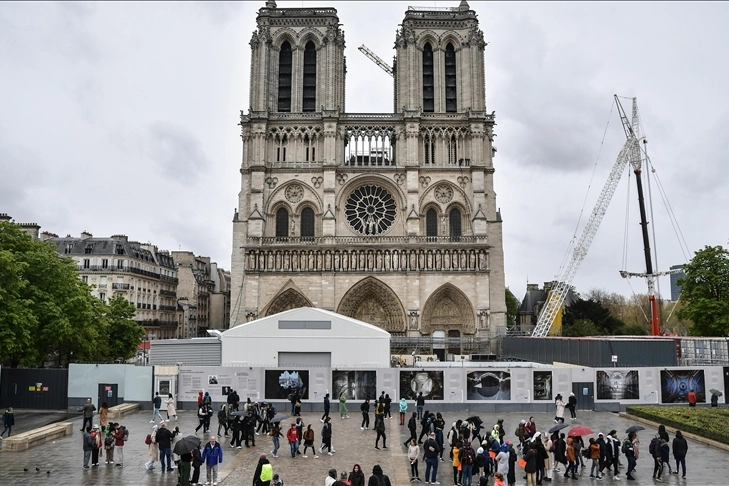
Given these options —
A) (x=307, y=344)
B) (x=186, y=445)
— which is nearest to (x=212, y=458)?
(x=186, y=445)

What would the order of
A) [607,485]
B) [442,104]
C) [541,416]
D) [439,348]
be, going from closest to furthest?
[607,485], [541,416], [439,348], [442,104]

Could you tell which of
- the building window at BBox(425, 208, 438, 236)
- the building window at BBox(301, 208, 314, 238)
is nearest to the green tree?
the building window at BBox(425, 208, 438, 236)

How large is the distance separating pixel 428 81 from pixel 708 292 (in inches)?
1104

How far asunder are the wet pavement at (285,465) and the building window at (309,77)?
122 ft

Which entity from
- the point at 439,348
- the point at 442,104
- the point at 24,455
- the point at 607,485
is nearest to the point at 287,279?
the point at 439,348

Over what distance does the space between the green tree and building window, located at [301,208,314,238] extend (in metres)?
27.4

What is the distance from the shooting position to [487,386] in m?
26.4

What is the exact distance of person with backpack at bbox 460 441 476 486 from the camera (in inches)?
564

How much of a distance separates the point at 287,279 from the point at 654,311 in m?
28.8

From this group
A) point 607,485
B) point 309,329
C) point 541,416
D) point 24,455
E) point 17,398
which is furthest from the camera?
point 309,329

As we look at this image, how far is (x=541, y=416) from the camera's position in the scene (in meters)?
25.3

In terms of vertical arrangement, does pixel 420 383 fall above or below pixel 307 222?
below

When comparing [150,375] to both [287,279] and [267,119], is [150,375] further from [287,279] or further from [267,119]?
[267,119]

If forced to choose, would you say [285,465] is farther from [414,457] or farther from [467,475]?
[467,475]
